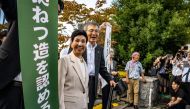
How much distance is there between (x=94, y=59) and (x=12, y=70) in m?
2.99

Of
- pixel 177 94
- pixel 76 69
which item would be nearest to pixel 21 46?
pixel 76 69

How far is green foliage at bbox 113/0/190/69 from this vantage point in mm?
19578

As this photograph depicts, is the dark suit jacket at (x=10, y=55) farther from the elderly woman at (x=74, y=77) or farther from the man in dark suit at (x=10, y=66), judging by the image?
the elderly woman at (x=74, y=77)

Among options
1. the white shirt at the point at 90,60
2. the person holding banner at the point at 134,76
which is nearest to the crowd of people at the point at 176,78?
the person holding banner at the point at 134,76

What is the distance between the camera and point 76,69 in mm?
4367

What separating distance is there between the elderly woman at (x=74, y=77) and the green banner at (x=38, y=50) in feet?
3.02

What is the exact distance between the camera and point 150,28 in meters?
19.6

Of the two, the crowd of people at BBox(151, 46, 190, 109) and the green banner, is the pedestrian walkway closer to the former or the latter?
the crowd of people at BBox(151, 46, 190, 109)

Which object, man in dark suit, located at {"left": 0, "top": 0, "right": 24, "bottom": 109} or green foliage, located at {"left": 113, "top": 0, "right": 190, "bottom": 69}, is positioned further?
green foliage, located at {"left": 113, "top": 0, "right": 190, "bottom": 69}

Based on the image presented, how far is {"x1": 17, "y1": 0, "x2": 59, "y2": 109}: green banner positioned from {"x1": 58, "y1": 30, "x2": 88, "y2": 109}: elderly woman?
0.92m

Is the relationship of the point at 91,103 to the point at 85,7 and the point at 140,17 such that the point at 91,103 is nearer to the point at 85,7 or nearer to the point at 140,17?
the point at 85,7

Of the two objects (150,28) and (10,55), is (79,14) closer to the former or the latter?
(150,28)

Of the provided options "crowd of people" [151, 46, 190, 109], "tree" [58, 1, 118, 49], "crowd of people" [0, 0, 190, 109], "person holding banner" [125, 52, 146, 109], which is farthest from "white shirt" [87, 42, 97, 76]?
A: "tree" [58, 1, 118, 49]

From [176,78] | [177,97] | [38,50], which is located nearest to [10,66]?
[38,50]
